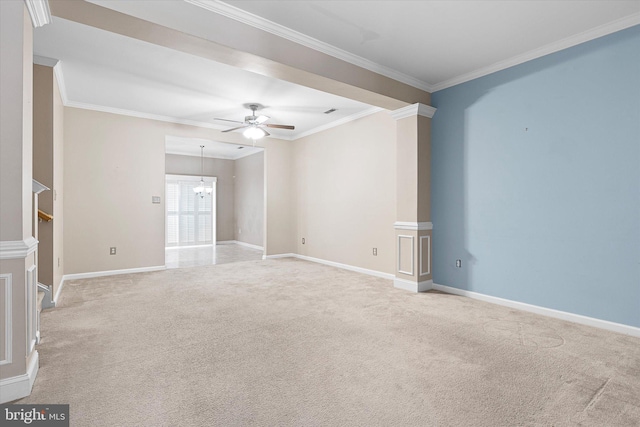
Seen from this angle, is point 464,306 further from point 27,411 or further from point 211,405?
point 27,411

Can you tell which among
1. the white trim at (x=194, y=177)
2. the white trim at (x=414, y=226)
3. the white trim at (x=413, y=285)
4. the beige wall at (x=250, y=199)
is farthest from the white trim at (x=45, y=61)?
the white trim at (x=194, y=177)

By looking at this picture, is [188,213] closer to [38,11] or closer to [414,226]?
[414,226]

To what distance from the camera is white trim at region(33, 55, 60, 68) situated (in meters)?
3.76

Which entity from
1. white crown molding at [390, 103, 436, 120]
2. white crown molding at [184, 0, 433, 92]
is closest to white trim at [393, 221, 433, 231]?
white crown molding at [390, 103, 436, 120]

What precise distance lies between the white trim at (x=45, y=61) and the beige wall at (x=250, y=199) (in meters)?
5.86

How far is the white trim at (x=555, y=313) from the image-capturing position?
3111mm

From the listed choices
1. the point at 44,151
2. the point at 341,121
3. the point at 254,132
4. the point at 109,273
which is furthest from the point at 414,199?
the point at 109,273

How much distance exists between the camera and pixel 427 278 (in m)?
4.75

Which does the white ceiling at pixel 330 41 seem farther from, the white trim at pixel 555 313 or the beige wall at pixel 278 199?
the white trim at pixel 555 313

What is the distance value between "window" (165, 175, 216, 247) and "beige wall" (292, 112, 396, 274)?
400 cm

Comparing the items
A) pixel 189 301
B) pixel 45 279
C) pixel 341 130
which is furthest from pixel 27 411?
pixel 341 130

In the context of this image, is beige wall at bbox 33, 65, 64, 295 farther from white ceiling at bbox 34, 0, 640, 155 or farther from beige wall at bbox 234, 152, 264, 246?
beige wall at bbox 234, 152, 264, 246

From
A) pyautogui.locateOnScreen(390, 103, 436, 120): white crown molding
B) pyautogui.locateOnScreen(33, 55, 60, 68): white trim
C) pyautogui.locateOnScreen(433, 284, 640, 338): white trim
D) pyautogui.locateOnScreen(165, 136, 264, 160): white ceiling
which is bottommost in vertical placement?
pyautogui.locateOnScreen(433, 284, 640, 338): white trim

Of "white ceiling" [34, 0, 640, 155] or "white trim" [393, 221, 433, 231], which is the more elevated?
"white ceiling" [34, 0, 640, 155]
